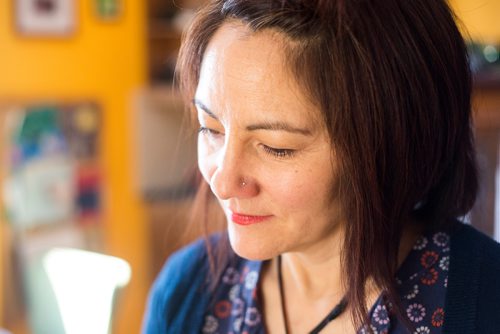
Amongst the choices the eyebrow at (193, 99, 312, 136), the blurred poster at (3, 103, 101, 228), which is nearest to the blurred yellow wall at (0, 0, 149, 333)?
the blurred poster at (3, 103, 101, 228)

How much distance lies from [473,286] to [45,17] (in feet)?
10.7

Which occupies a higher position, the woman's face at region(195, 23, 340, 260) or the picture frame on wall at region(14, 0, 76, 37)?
the picture frame on wall at region(14, 0, 76, 37)

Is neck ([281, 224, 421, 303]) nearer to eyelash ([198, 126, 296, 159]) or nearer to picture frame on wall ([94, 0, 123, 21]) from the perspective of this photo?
eyelash ([198, 126, 296, 159])

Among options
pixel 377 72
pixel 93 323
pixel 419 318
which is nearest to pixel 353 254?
pixel 419 318

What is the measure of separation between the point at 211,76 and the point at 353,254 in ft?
1.02

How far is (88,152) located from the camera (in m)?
3.63

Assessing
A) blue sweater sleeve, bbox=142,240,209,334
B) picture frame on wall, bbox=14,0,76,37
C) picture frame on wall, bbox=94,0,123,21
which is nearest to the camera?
blue sweater sleeve, bbox=142,240,209,334

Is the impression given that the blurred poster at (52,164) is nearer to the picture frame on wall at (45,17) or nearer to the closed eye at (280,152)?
the picture frame on wall at (45,17)

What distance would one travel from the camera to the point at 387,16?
785mm

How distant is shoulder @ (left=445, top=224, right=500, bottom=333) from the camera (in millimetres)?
846

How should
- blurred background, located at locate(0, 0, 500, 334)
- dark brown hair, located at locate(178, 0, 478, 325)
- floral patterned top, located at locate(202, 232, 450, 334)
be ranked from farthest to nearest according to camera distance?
blurred background, located at locate(0, 0, 500, 334) < floral patterned top, located at locate(202, 232, 450, 334) < dark brown hair, located at locate(178, 0, 478, 325)

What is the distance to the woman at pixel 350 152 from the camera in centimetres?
79

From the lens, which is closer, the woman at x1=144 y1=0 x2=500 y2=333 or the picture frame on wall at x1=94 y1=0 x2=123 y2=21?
the woman at x1=144 y1=0 x2=500 y2=333

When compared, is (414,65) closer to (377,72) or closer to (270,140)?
(377,72)
